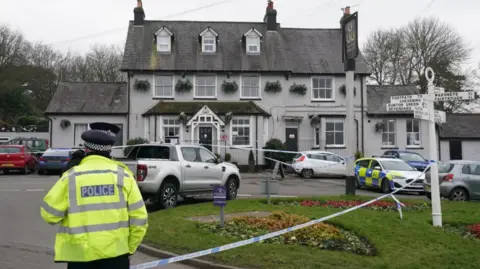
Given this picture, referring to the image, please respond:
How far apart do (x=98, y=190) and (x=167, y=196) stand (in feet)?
30.4

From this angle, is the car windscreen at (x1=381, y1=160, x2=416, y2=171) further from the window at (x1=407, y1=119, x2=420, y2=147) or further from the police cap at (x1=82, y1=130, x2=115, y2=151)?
the police cap at (x1=82, y1=130, x2=115, y2=151)

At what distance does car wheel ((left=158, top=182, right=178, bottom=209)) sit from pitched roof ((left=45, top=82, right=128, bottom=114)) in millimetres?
19847

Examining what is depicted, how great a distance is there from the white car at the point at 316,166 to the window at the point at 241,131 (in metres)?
5.28

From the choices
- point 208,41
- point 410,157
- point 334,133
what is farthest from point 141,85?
point 410,157

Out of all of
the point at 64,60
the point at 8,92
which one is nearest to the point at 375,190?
the point at 8,92

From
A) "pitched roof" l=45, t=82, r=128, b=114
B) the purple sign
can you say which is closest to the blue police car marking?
the purple sign

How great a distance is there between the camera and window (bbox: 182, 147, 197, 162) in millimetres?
13578

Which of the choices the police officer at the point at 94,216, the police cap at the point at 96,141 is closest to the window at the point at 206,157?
the police cap at the point at 96,141

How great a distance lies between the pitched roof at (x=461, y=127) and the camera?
36.0m

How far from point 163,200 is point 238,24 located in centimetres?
2459

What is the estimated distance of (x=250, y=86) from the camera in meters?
32.2

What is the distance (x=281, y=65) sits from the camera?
32375 mm

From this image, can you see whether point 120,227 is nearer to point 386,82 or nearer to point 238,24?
point 238,24

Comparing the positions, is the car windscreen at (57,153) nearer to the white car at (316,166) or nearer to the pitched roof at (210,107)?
the pitched roof at (210,107)
